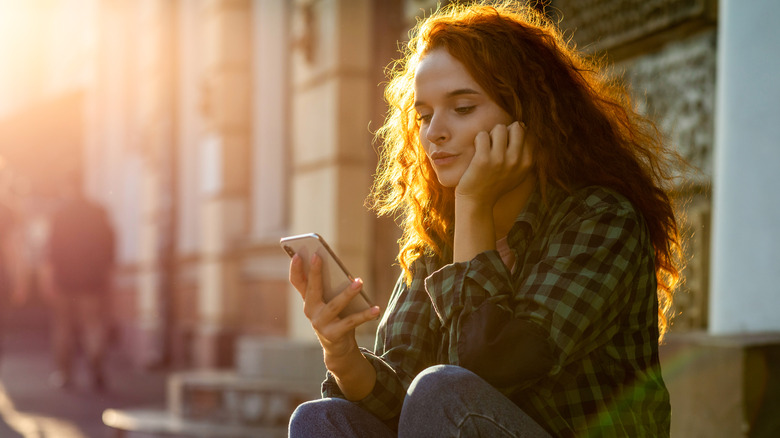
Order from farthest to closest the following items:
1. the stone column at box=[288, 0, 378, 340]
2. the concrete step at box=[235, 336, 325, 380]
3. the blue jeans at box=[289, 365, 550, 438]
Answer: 1. the stone column at box=[288, 0, 378, 340]
2. the concrete step at box=[235, 336, 325, 380]
3. the blue jeans at box=[289, 365, 550, 438]

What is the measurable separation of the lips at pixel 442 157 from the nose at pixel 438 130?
0.04 m

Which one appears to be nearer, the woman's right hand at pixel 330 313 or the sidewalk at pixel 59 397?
the woman's right hand at pixel 330 313

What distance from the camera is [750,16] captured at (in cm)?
329

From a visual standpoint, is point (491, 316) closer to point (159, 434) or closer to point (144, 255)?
point (159, 434)

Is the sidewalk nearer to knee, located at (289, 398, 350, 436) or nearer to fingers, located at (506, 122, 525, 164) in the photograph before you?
Result: knee, located at (289, 398, 350, 436)

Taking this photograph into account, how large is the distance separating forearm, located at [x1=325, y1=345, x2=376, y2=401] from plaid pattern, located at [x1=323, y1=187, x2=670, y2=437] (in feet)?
0.87

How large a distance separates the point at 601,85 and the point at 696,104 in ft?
5.53

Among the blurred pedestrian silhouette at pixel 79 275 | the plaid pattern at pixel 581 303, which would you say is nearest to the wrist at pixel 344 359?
the plaid pattern at pixel 581 303

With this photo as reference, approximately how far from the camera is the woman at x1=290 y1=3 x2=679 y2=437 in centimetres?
179

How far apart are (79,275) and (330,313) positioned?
6.51m

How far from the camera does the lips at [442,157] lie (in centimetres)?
215

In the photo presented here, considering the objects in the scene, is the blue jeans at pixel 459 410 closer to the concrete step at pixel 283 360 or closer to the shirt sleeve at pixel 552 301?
the shirt sleeve at pixel 552 301

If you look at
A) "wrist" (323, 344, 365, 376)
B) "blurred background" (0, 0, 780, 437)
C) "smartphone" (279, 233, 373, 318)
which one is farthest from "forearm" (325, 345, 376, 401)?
"blurred background" (0, 0, 780, 437)

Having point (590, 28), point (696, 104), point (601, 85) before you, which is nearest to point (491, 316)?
point (601, 85)
